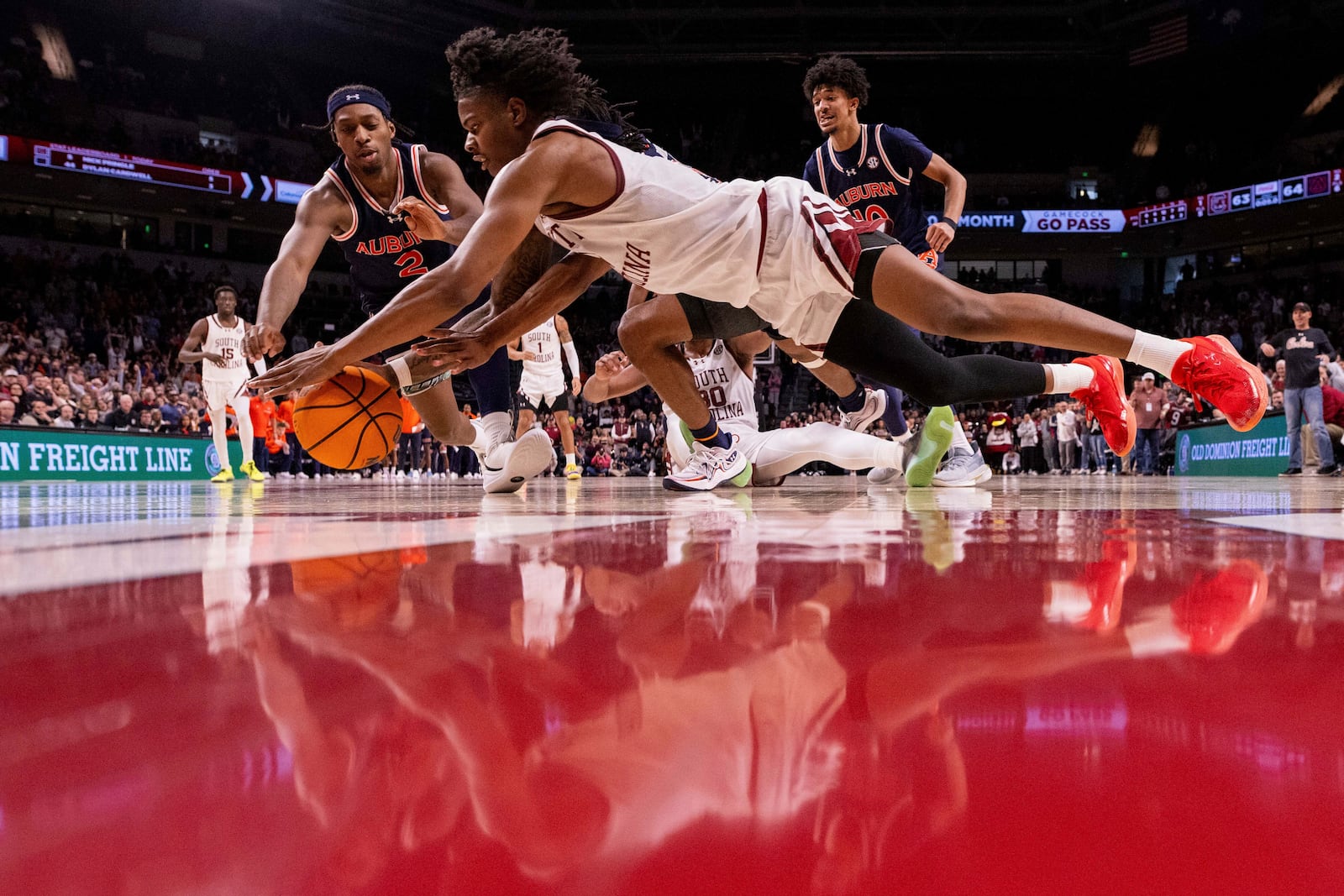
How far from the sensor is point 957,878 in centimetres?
28

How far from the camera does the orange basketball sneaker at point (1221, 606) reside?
2.03ft

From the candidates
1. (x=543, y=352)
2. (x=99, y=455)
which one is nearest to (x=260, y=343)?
(x=543, y=352)

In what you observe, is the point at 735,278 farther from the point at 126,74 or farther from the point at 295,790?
the point at 126,74

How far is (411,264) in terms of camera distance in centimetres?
385

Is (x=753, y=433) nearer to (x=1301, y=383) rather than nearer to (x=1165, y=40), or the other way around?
(x=1301, y=383)

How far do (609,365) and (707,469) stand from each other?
834 mm

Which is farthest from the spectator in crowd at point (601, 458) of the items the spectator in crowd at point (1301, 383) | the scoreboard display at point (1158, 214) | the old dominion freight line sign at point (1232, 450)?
the scoreboard display at point (1158, 214)

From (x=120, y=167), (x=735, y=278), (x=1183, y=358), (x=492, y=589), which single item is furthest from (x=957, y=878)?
(x=120, y=167)

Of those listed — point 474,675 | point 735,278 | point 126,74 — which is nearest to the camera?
point 474,675

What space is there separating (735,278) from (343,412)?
1505 mm

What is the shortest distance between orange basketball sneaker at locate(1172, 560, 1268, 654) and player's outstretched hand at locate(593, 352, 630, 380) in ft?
10.7

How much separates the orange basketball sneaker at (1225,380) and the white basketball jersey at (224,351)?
7.27 m

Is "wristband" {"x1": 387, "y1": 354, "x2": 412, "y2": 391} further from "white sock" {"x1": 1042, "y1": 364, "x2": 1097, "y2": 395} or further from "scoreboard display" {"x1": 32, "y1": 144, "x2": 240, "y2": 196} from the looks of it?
"scoreboard display" {"x1": 32, "y1": 144, "x2": 240, "y2": 196}

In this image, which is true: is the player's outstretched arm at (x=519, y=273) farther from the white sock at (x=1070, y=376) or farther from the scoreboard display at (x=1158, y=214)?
the scoreboard display at (x=1158, y=214)
